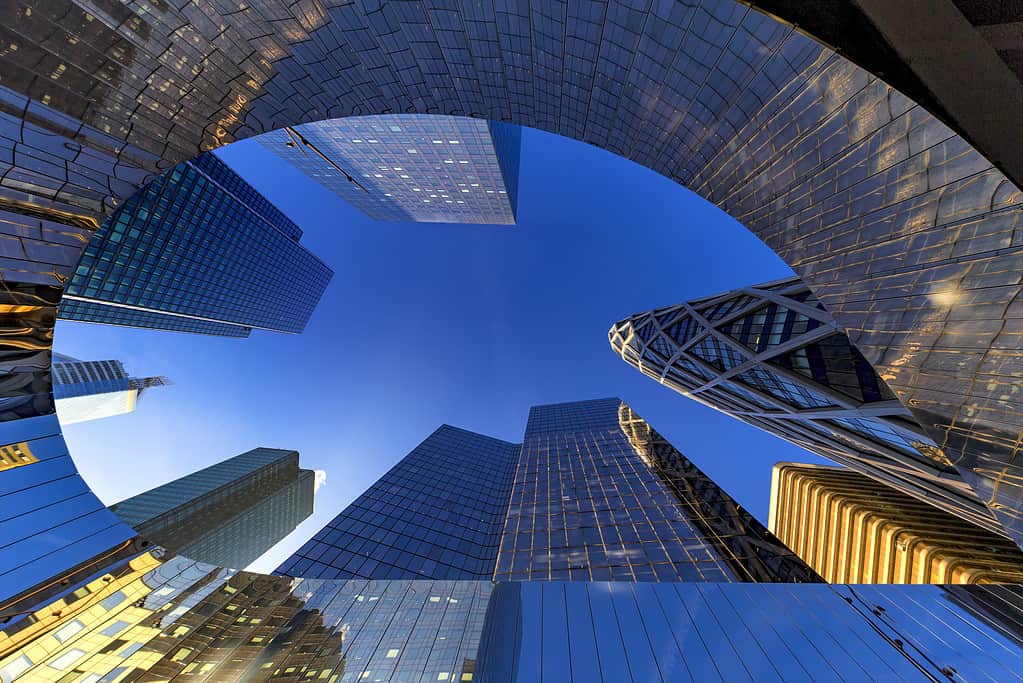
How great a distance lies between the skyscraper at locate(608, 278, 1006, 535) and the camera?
20672 mm

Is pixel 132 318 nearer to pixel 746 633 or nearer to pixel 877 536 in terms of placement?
pixel 746 633

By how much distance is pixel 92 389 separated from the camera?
102 meters

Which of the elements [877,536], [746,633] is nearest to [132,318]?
[746,633]

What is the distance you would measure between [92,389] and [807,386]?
16242 centimetres

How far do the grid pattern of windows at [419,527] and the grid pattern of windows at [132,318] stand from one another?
65945 mm

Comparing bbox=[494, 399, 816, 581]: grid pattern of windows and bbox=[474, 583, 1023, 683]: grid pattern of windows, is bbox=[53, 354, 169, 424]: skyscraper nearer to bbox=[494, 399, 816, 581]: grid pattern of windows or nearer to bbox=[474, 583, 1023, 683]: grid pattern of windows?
bbox=[494, 399, 816, 581]: grid pattern of windows

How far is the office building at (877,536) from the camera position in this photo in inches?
1465

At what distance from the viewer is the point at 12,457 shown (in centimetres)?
1021

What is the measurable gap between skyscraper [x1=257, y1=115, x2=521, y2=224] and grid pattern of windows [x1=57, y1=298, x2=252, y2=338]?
5424 cm

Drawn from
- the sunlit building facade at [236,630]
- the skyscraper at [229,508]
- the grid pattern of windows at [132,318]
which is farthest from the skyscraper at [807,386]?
the skyscraper at [229,508]

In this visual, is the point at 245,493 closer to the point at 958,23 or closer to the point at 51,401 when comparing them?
the point at 51,401

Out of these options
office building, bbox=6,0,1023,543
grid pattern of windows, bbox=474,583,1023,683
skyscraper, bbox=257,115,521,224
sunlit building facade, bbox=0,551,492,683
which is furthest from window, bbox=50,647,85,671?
skyscraper, bbox=257,115,521,224

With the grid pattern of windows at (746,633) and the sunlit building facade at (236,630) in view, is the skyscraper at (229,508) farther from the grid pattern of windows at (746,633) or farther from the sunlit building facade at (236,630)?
the grid pattern of windows at (746,633)

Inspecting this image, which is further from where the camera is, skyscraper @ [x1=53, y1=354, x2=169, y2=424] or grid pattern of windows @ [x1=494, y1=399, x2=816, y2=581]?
skyscraper @ [x1=53, y1=354, x2=169, y2=424]
